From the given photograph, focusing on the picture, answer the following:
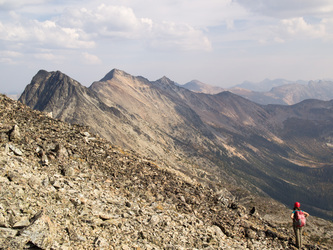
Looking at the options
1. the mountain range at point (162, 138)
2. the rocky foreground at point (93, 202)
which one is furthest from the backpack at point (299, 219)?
the mountain range at point (162, 138)

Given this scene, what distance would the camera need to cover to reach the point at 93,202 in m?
14.5

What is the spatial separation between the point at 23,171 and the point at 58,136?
6.22m

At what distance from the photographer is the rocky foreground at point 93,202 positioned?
11359 mm

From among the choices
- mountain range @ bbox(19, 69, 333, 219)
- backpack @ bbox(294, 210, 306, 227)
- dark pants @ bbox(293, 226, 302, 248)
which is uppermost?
mountain range @ bbox(19, 69, 333, 219)

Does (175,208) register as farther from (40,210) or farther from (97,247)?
(40,210)

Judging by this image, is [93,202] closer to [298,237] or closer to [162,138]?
[298,237]

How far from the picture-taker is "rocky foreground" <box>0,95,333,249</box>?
37.3 feet

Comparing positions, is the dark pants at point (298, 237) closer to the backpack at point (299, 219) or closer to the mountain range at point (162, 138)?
the backpack at point (299, 219)

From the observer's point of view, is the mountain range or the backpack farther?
the mountain range

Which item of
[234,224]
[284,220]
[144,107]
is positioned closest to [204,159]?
Result: [144,107]

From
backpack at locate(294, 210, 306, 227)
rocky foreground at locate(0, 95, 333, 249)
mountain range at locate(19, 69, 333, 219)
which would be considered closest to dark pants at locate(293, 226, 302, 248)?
backpack at locate(294, 210, 306, 227)

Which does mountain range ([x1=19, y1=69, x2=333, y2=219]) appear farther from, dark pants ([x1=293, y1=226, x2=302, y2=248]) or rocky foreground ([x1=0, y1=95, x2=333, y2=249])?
dark pants ([x1=293, y1=226, x2=302, y2=248])

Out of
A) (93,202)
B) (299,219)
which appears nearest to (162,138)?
(299,219)

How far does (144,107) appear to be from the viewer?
179625 mm
